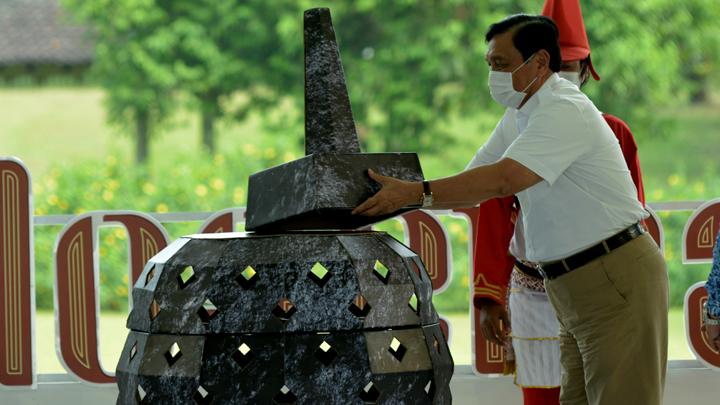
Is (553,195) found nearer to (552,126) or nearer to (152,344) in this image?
(552,126)

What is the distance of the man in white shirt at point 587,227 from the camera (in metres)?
3.40

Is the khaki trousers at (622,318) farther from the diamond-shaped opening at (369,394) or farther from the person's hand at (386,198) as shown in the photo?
the diamond-shaped opening at (369,394)

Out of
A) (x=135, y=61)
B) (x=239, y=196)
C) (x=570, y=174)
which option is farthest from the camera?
(x=135, y=61)

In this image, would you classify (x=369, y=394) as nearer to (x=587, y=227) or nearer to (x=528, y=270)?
(x=587, y=227)

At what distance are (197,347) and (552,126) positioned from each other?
1.17 meters

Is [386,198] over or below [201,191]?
over

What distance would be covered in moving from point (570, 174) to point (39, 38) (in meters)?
17.6

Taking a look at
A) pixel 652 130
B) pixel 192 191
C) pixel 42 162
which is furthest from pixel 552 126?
pixel 42 162

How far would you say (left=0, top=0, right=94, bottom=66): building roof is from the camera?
63.8 feet

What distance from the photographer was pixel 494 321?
4.14m

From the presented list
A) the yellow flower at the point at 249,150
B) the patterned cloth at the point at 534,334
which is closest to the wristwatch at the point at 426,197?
the patterned cloth at the point at 534,334

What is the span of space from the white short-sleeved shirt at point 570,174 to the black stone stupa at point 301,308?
477 millimetres

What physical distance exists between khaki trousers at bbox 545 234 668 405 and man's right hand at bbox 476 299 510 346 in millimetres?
582

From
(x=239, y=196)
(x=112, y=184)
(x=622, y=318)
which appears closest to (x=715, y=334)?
(x=622, y=318)
